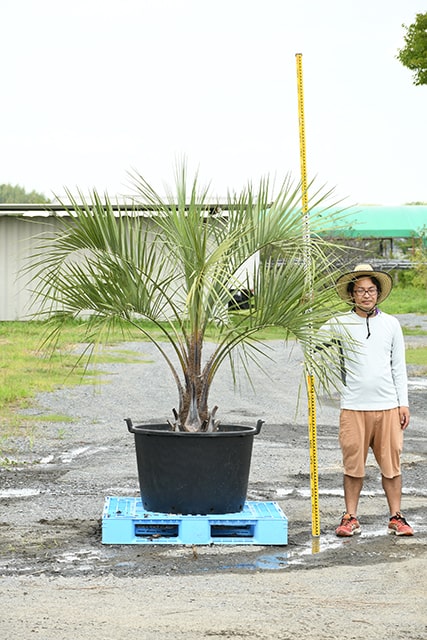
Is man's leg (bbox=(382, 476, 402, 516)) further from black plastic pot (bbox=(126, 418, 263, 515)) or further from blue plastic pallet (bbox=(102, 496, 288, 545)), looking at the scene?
black plastic pot (bbox=(126, 418, 263, 515))

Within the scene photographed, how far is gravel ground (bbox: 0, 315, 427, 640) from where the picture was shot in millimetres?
4773

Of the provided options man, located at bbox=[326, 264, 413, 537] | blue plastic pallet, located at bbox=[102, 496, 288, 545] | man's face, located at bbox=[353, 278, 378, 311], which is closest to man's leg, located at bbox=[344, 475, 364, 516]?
man, located at bbox=[326, 264, 413, 537]

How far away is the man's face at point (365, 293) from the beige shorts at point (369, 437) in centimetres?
65

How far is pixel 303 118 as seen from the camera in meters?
6.66

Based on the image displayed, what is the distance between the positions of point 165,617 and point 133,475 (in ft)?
13.1

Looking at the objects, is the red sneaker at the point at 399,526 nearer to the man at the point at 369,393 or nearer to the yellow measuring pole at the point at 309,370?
the man at the point at 369,393

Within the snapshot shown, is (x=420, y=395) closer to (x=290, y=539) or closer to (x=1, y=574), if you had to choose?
(x=290, y=539)

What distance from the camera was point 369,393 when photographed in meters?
6.77

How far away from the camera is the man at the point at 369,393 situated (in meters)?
6.77

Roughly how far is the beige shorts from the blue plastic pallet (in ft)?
1.83

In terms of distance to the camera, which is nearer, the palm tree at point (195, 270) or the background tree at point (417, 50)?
the palm tree at point (195, 270)

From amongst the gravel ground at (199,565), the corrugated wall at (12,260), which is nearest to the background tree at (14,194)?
the corrugated wall at (12,260)

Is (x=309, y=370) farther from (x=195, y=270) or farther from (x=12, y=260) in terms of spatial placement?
(x=12, y=260)

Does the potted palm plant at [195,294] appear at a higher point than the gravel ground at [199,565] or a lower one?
higher
